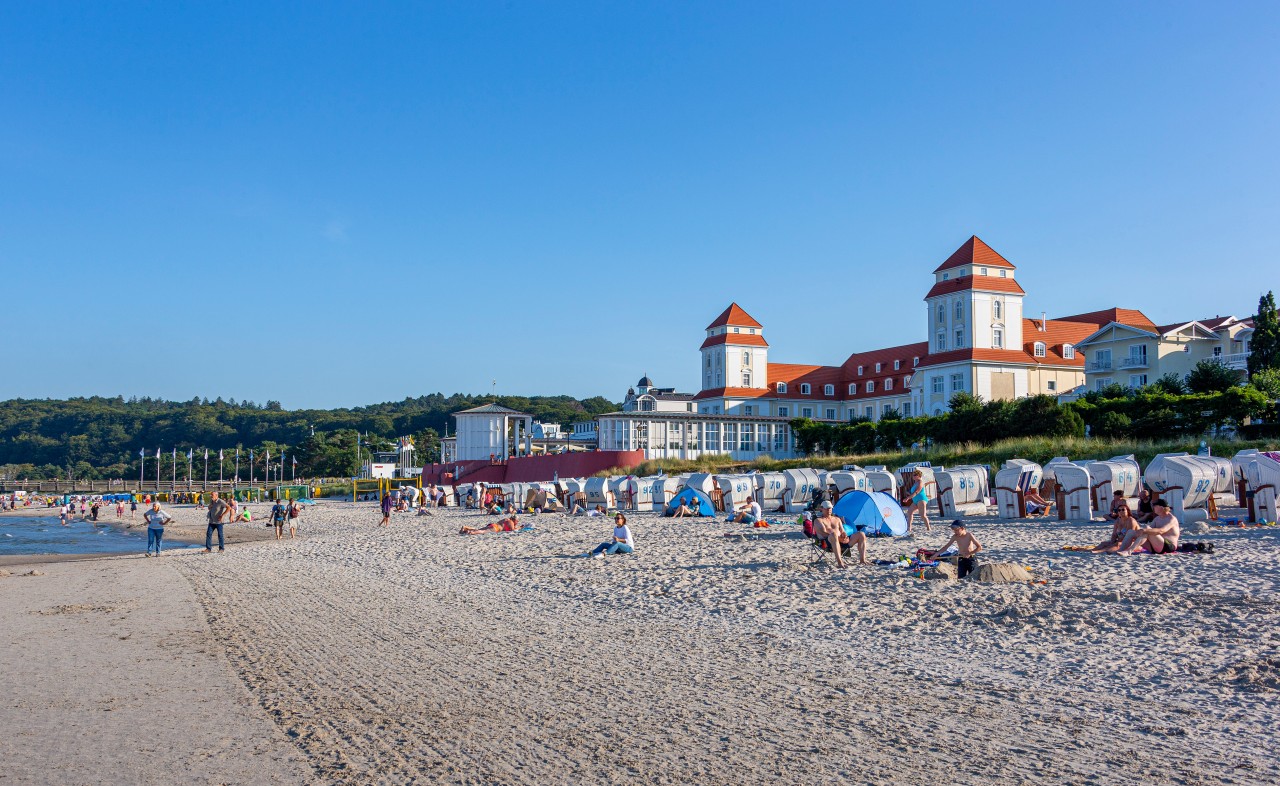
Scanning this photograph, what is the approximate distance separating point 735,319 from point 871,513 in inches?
2360

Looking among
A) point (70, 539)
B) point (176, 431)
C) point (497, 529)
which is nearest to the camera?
point (497, 529)

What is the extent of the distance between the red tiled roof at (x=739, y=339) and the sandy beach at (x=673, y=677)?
61.4 meters

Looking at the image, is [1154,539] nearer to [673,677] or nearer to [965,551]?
[965,551]

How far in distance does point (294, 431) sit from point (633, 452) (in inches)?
3895

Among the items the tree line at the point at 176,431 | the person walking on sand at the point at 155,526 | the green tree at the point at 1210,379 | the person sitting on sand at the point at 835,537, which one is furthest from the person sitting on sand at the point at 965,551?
the tree line at the point at 176,431

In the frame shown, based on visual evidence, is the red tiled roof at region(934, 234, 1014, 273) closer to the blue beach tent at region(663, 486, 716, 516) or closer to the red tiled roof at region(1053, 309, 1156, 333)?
the red tiled roof at region(1053, 309, 1156, 333)

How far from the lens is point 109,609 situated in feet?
43.1

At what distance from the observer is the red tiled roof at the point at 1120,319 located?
58.3 m

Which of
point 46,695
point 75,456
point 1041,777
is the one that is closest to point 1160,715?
point 1041,777

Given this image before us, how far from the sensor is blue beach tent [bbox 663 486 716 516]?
27.6m

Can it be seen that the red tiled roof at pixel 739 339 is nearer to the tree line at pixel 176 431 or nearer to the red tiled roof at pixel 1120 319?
the red tiled roof at pixel 1120 319

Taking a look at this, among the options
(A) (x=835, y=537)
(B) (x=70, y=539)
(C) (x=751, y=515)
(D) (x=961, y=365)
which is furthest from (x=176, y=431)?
(A) (x=835, y=537)

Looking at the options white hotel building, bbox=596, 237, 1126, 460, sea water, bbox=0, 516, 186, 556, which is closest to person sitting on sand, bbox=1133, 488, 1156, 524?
sea water, bbox=0, 516, 186, 556

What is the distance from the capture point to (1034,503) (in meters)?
22.2
